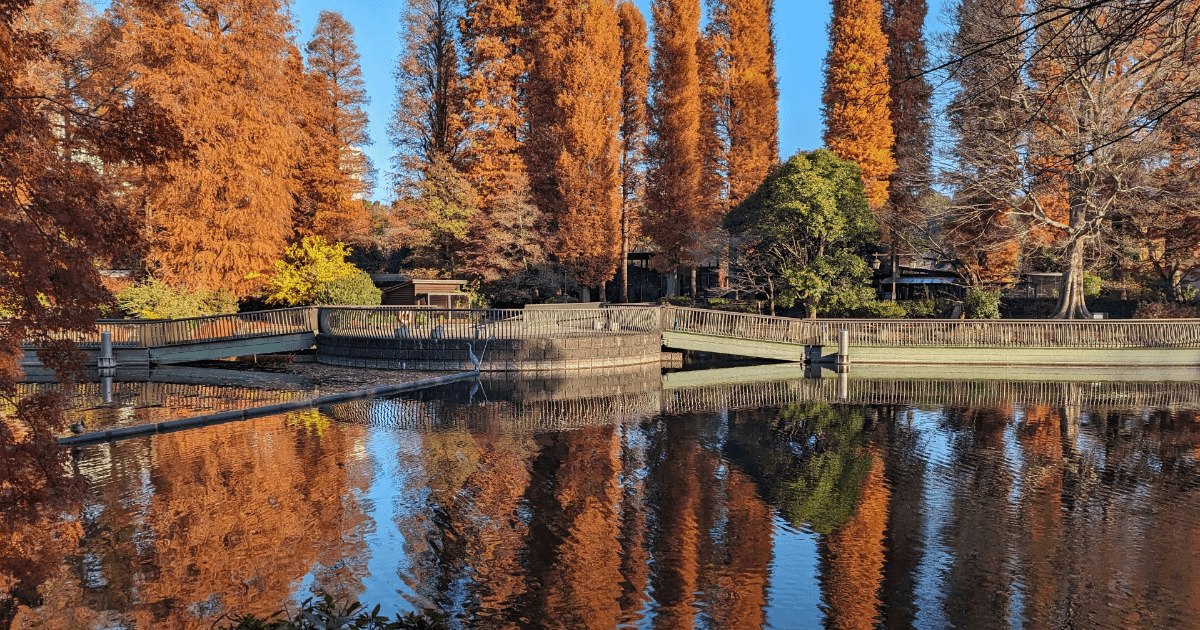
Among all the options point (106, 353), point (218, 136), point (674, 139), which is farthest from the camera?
point (674, 139)

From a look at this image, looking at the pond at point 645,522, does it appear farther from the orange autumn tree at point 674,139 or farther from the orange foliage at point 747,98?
the orange foliage at point 747,98

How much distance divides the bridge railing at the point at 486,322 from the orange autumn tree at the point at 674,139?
1083cm

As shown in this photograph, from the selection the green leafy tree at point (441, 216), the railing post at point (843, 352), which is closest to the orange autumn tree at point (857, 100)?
the railing post at point (843, 352)

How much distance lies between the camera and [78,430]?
15.1 m

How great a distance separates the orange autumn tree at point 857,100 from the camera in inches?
1566

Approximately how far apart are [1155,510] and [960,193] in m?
20.9

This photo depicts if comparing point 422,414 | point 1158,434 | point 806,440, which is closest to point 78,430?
point 422,414

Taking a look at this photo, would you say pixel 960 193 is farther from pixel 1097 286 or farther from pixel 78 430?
pixel 78 430

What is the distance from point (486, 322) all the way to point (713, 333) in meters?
7.95

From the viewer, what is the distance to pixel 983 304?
29.5 metres

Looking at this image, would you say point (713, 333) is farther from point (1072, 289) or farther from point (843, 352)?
point (1072, 289)

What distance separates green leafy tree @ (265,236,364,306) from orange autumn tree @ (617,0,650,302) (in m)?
13.0

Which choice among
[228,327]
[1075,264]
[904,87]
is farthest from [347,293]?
[904,87]

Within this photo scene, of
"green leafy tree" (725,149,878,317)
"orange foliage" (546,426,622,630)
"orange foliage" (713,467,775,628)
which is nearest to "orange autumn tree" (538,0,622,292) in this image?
"green leafy tree" (725,149,878,317)
